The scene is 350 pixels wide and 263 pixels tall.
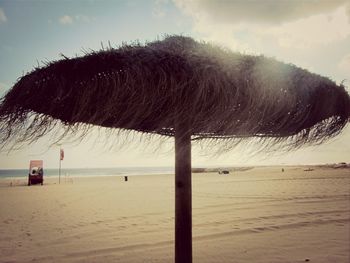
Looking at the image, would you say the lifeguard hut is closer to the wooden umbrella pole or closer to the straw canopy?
the wooden umbrella pole

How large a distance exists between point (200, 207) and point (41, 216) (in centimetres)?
525

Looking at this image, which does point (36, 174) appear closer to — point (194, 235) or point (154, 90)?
point (194, 235)

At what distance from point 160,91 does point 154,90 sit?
1.6 inches

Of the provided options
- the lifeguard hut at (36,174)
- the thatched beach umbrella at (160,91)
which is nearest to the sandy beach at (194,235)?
the thatched beach umbrella at (160,91)

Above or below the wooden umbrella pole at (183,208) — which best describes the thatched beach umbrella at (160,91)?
above

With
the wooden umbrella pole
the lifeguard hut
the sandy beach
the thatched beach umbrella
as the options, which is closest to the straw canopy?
the thatched beach umbrella

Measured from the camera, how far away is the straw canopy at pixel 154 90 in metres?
2.29

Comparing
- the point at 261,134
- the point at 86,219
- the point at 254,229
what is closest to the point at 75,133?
the point at 261,134

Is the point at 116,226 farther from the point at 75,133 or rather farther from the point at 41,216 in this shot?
the point at 75,133

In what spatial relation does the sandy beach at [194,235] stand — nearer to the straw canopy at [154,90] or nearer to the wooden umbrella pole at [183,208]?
the wooden umbrella pole at [183,208]

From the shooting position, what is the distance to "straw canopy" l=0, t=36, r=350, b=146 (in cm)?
229

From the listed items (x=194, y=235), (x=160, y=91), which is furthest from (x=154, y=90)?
(x=194, y=235)

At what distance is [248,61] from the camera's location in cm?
261

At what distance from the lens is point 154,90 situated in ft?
7.55
